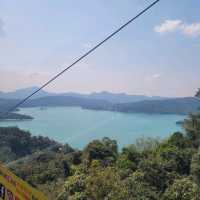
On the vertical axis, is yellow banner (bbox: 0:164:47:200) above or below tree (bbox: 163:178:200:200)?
above

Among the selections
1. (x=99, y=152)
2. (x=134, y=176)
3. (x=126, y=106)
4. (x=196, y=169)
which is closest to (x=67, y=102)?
(x=126, y=106)

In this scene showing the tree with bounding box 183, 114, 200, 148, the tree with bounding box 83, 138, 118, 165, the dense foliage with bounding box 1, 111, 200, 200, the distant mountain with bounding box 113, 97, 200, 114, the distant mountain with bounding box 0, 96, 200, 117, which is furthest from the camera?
the distant mountain with bounding box 113, 97, 200, 114

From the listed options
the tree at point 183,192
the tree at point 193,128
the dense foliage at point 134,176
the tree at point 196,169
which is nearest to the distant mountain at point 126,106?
the tree at point 193,128

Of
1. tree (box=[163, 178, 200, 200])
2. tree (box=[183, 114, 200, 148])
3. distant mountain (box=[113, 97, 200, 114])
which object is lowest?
tree (box=[163, 178, 200, 200])

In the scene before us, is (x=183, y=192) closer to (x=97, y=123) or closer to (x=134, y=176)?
(x=134, y=176)

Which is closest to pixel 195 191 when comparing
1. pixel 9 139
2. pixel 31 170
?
pixel 31 170

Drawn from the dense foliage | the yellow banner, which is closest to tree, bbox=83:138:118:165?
the dense foliage

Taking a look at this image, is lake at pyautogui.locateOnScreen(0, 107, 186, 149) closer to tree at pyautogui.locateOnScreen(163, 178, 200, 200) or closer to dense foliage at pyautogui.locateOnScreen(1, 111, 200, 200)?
dense foliage at pyautogui.locateOnScreen(1, 111, 200, 200)

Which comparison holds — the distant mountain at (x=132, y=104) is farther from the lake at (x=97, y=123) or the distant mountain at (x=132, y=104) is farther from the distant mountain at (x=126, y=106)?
the lake at (x=97, y=123)
